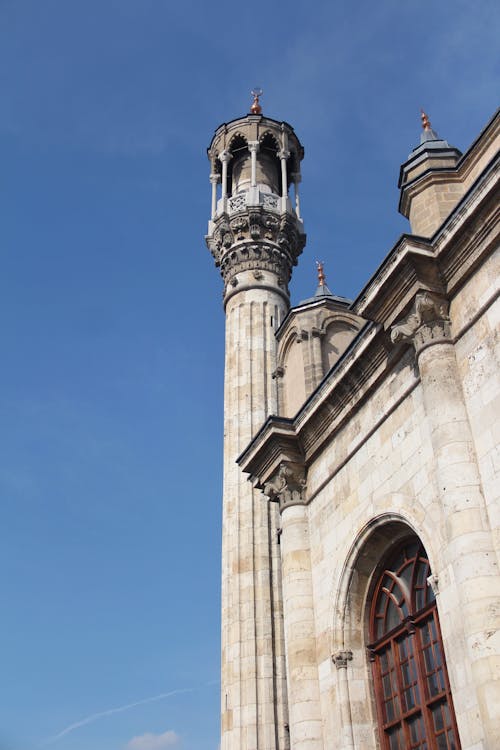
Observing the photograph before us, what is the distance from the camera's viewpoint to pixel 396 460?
43.3 feet

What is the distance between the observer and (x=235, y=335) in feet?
90.5

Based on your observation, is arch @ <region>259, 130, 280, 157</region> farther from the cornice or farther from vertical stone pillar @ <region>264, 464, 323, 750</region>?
the cornice

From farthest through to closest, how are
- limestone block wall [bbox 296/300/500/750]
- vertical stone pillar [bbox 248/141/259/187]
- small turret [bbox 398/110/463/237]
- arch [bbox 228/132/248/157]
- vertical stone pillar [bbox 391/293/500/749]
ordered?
arch [bbox 228/132/248/157]
vertical stone pillar [bbox 248/141/259/187]
small turret [bbox 398/110/463/237]
limestone block wall [bbox 296/300/500/750]
vertical stone pillar [bbox 391/293/500/749]

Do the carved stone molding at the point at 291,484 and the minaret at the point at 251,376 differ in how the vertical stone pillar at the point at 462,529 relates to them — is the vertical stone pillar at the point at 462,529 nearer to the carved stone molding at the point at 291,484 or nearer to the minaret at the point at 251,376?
the carved stone molding at the point at 291,484

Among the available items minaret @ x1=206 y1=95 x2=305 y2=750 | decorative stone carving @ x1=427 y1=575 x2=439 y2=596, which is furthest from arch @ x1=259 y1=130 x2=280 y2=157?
decorative stone carving @ x1=427 y1=575 x2=439 y2=596

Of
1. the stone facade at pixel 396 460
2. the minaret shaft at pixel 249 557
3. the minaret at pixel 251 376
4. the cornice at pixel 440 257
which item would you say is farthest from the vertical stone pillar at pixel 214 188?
the cornice at pixel 440 257

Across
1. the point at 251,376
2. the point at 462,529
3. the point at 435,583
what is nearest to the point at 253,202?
the point at 251,376

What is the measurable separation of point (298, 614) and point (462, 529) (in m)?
5.26

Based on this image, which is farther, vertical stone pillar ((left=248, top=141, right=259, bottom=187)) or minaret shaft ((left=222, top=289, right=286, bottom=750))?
vertical stone pillar ((left=248, top=141, right=259, bottom=187))

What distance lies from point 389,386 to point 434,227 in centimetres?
288

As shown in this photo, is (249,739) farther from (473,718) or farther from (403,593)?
(473,718)

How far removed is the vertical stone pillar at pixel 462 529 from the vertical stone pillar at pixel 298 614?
13.8ft

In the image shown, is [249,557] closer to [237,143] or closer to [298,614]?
[298,614]

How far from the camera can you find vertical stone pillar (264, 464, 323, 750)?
14.1 meters
